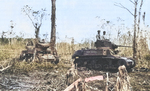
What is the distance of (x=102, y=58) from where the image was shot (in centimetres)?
1310

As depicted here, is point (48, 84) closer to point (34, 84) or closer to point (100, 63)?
point (34, 84)

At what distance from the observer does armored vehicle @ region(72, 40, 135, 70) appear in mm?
12609

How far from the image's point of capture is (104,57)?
1299cm

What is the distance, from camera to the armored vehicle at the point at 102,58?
12609 mm

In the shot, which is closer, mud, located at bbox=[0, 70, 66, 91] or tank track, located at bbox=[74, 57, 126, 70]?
Answer: mud, located at bbox=[0, 70, 66, 91]

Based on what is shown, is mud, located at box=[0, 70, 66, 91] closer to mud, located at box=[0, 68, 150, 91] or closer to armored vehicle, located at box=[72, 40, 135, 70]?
mud, located at box=[0, 68, 150, 91]

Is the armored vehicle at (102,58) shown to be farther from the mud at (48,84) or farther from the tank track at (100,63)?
the mud at (48,84)

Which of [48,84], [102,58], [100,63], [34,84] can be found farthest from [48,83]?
[100,63]

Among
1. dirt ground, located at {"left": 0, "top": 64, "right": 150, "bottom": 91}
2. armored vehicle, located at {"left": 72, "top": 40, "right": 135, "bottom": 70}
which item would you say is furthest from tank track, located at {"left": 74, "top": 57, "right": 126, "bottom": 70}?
dirt ground, located at {"left": 0, "top": 64, "right": 150, "bottom": 91}

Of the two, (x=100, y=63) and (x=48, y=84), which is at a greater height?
(x=100, y=63)

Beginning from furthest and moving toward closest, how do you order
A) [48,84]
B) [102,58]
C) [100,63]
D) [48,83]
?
[100,63]
[102,58]
[48,83]
[48,84]

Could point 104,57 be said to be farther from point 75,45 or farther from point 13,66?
point 75,45

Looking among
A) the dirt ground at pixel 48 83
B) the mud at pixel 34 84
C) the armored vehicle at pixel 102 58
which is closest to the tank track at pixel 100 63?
the armored vehicle at pixel 102 58

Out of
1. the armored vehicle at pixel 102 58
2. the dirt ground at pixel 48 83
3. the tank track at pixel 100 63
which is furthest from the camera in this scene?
the tank track at pixel 100 63
